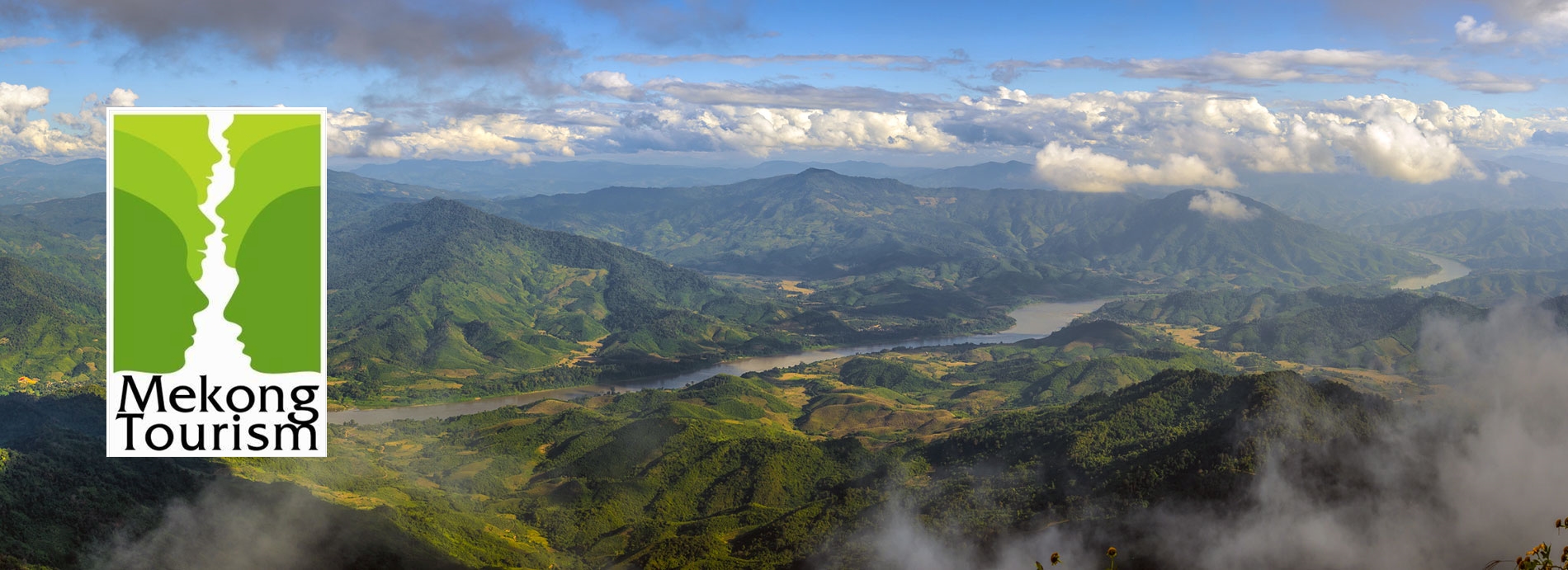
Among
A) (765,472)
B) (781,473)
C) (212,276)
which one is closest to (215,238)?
(212,276)

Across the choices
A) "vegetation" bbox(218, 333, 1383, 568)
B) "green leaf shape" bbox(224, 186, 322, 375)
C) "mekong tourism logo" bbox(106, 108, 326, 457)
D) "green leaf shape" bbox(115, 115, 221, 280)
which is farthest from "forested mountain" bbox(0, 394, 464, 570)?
"green leaf shape" bbox(224, 186, 322, 375)

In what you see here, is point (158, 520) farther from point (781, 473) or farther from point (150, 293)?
point (150, 293)

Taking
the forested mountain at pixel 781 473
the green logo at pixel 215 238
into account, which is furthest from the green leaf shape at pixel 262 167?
the forested mountain at pixel 781 473

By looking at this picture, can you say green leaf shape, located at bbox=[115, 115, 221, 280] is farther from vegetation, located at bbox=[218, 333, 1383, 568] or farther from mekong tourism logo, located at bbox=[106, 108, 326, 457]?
vegetation, located at bbox=[218, 333, 1383, 568]

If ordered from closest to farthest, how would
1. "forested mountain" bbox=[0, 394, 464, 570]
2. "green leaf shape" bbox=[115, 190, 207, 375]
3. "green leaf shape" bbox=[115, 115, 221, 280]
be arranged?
"green leaf shape" bbox=[115, 190, 207, 375] < "green leaf shape" bbox=[115, 115, 221, 280] < "forested mountain" bbox=[0, 394, 464, 570]

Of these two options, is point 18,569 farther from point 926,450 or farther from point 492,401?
point 492,401

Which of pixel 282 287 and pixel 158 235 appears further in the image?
pixel 282 287
